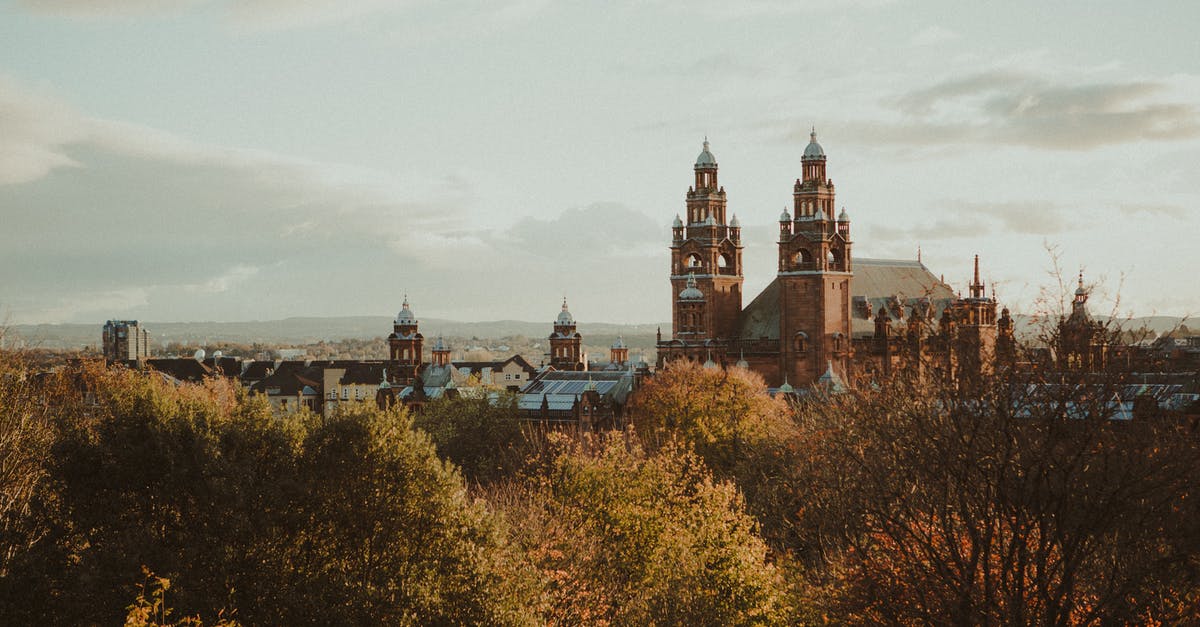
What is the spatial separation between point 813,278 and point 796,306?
2783 mm

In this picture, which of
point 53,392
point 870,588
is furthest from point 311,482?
point 53,392

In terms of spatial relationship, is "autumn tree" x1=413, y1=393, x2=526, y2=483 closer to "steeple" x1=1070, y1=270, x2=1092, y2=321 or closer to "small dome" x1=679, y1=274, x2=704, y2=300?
"small dome" x1=679, y1=274, x2=704, y2=300

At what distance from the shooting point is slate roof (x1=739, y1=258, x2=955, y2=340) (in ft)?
341

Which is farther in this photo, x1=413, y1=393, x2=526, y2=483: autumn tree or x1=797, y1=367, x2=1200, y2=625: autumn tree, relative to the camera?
x1=413, y1=393, x2=526, y2=483: autumn tree

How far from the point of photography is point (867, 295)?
10562cm

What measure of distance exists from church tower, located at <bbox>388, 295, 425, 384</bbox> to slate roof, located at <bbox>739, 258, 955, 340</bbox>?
33.7m

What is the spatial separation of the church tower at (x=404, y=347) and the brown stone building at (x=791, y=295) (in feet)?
90.6

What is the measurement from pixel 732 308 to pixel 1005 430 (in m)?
80.7

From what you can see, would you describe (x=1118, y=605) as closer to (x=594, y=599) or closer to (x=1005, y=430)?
(x=1005, y=430)

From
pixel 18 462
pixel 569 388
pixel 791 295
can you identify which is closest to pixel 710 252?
pixel 791 295

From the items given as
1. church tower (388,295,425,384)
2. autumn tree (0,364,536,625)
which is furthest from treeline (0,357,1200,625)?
church tower (388,295,425,384)

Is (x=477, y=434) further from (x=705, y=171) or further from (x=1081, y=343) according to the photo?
(x=1081, y=343)

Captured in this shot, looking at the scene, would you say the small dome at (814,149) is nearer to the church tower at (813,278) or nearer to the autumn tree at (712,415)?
the church tower at (813,278)

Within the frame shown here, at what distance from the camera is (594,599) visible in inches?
1500
